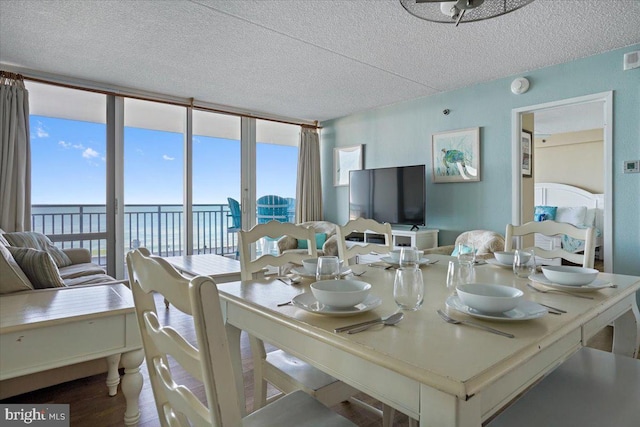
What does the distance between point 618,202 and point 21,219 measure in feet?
18.0

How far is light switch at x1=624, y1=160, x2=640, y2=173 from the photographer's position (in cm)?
295

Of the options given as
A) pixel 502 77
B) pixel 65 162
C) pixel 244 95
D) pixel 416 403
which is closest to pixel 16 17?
pixel 244 95

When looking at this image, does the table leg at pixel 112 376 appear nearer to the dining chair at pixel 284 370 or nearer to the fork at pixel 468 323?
the dining chair at pixel 284 370

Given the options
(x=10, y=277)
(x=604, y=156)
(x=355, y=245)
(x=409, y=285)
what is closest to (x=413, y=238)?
(x=604, y=156)

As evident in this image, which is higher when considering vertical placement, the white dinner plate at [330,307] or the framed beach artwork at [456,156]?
the framed beach artwork at [456,156]

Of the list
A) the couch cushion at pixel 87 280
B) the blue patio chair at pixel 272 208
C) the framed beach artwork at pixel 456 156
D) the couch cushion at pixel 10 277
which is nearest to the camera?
the couch cushion at pixel 10 277

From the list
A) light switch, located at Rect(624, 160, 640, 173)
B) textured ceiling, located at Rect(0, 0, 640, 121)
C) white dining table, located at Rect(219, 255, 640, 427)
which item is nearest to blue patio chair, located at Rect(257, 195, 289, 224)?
textured ceiling, located at Rect(0, 0, 640, 121)

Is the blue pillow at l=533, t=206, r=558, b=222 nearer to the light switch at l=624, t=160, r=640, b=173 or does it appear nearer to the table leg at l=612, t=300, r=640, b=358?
the light switch at l=624, t=160, r=640, b=173

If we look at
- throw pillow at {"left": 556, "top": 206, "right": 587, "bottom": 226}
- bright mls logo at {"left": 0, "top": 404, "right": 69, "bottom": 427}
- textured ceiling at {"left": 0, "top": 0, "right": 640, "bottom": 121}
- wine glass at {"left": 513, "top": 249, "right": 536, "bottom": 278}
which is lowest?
bright mls logo at {"left": 0, "top": 404, "right": 69, "bottom": 427}

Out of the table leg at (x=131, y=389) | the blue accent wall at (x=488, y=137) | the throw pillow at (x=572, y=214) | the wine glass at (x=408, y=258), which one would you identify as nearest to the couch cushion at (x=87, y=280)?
the table leg at (x=131, y=389)

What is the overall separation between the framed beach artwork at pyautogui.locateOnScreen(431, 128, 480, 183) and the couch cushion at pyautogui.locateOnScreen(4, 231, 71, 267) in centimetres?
405

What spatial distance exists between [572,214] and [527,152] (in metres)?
2.90

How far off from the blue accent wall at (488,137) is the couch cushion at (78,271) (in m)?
3.37

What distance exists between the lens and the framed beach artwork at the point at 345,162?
5.29 meters
